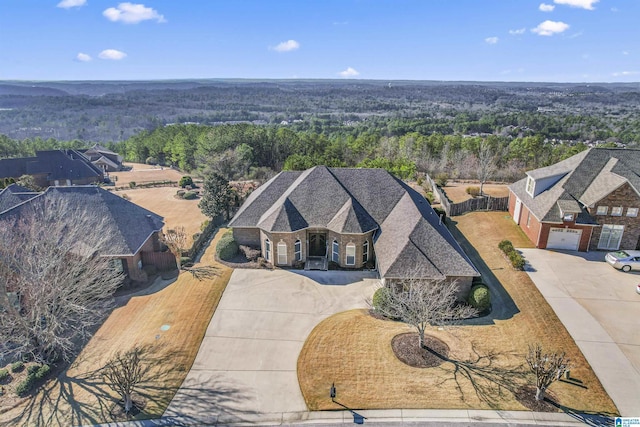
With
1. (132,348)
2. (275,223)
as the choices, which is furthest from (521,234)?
(132,348)

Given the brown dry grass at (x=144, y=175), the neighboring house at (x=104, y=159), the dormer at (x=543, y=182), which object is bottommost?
the brown dry grass at (x=144, y=175)

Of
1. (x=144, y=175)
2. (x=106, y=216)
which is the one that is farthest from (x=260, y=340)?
(x=144, y=175)

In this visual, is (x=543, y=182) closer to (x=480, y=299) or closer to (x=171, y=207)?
(x=480, y=299)

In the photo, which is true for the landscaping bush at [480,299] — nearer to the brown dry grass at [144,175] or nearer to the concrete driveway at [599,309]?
the concrete driveway at [599,309]

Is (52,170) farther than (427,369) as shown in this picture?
Yes

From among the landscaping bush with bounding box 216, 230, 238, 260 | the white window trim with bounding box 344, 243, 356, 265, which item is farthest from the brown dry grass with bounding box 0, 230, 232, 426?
the white window trim with bounding box 344, 243, 356, 265

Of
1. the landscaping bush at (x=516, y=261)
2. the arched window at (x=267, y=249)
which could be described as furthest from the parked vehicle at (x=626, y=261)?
the arched window at (x=267, y=249)
